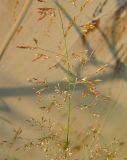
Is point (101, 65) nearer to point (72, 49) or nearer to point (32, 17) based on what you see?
point (72, 49)

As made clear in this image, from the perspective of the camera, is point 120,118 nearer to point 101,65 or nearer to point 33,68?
point 101,65

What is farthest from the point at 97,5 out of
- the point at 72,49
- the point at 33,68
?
the point at 33,68

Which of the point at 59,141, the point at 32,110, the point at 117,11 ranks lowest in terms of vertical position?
the point at 59,141

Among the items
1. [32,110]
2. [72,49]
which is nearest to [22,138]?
[32,110]

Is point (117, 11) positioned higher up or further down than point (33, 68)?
higher up

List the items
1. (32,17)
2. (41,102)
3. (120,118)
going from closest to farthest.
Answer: (32,17) → (41,102) → (120,118)

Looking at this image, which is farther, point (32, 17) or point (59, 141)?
point (59, 141)

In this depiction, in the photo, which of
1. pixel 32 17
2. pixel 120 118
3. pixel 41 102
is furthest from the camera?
pixel 120 118
